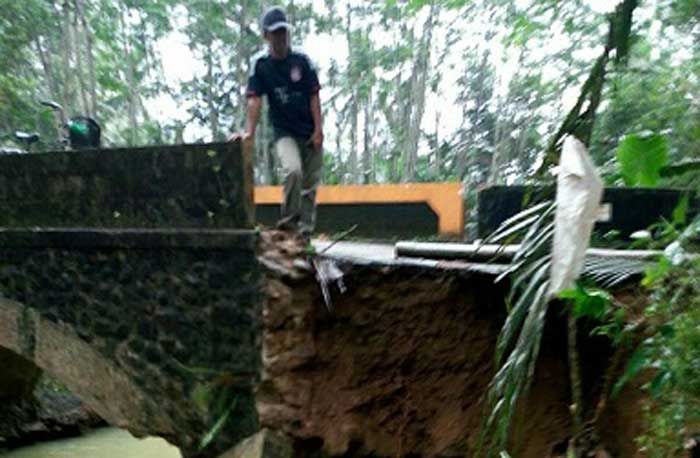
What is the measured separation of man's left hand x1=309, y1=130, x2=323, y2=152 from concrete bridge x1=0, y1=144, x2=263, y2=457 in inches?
17.7

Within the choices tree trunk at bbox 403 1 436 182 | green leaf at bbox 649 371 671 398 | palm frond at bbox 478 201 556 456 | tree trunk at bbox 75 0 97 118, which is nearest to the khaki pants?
palm frond at bbox 478 201 556 456

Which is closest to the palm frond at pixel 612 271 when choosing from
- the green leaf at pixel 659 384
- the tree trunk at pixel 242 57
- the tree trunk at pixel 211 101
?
the green leaf at pixel 659 384

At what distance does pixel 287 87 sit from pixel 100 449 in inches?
192

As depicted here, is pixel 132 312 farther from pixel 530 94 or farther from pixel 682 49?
pixel 530 94

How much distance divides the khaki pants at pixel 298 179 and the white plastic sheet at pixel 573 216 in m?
2.03

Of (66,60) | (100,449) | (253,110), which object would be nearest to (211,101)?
(66,60)

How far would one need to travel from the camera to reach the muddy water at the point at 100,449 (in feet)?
22.4

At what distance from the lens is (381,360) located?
3146mm

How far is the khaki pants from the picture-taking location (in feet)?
11.7

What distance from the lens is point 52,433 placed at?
294 inches

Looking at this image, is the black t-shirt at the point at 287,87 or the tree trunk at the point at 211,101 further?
the tree trunk at the point at 211,101

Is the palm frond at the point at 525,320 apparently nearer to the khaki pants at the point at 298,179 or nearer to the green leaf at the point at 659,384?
the green leaf at the point at 659,384

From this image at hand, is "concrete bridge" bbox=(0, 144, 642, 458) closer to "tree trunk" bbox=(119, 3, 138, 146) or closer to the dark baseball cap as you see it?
the dark baseball cap

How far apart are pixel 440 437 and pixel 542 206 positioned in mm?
1601
